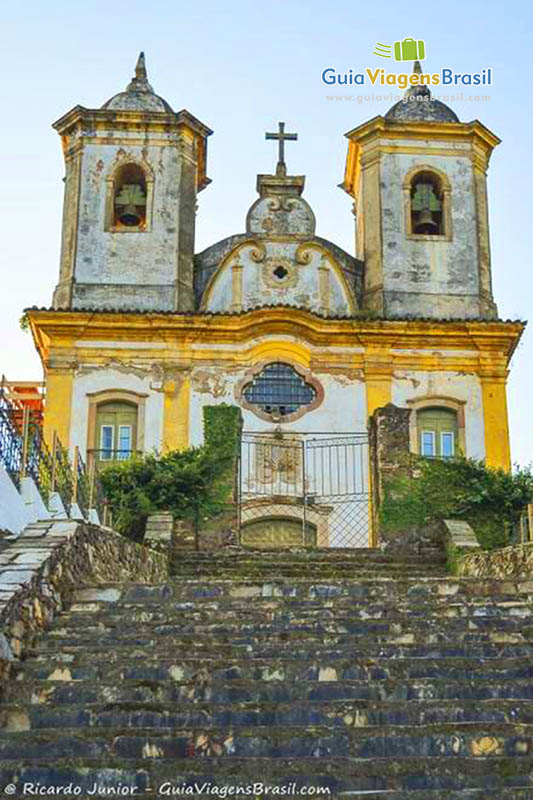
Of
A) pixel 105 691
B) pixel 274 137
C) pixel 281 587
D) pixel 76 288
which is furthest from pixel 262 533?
pixel 105 691

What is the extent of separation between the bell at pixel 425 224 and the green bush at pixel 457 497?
7.06 metres

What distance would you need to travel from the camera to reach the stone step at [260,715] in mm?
Answer: 7812

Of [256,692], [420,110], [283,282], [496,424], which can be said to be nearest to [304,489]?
[496,424]

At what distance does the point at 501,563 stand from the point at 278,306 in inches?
386

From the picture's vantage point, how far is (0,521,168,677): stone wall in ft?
29.4

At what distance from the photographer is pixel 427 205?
2544 centimetres

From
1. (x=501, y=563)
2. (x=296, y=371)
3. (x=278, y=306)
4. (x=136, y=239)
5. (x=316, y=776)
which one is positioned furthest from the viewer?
(x=136, y=239)

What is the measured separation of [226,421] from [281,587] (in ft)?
35.5

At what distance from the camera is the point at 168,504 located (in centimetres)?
1919

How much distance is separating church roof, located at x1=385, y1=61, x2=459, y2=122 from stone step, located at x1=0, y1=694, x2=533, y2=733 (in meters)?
19.5

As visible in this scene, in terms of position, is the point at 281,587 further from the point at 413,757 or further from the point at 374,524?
the point at 374,524

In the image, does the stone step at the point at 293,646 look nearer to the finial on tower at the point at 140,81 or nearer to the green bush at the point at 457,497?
the green bush at the point at 457,497

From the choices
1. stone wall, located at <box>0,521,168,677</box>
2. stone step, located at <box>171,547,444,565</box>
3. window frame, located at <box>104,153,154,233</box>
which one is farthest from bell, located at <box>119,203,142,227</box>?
stone wall, located at <box>0,521,168,677</box>

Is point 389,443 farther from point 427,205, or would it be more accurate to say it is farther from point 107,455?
point 427,205
